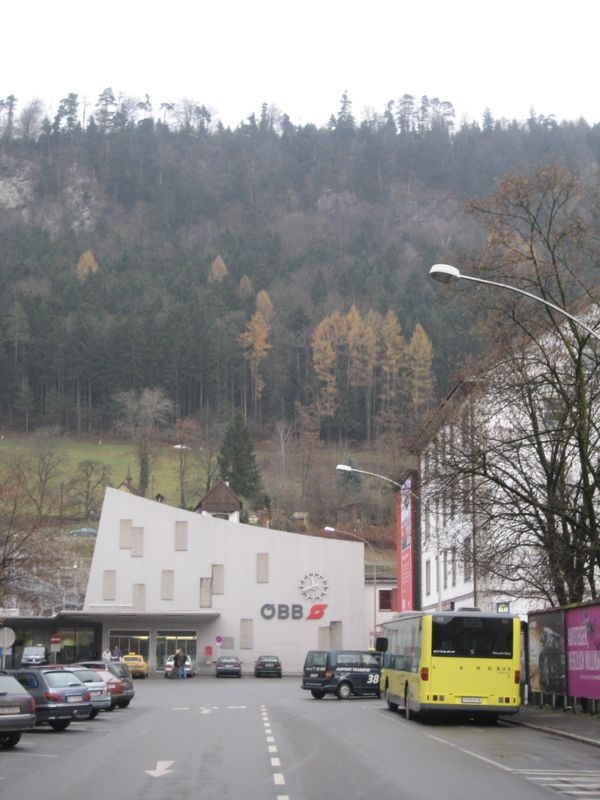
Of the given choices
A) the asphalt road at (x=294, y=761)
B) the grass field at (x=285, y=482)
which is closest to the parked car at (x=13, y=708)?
the asphalt road at (x=294, y=761)

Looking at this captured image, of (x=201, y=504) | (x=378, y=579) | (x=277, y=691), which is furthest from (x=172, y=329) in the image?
(x=277, y=691)

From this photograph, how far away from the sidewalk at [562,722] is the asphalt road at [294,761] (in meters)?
0.45

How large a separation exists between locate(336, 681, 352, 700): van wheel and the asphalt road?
431 inches

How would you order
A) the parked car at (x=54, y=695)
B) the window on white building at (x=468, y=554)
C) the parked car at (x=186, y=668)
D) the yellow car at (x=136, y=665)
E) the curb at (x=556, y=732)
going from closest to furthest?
the curb at (x=556, y=732)
the parked car at (x=54, y=695)
the window on white building at (x=468, y=554)
the yellow car at (x=136, y=665)
the parked car at (x=186, y=668)

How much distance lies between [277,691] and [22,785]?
35652 mm

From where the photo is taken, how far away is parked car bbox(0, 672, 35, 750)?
65.3 ft

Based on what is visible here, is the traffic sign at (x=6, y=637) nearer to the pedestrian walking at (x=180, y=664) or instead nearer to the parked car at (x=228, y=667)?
the pedestrian walking at (x=180, y=664)

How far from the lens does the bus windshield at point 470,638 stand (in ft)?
85.1

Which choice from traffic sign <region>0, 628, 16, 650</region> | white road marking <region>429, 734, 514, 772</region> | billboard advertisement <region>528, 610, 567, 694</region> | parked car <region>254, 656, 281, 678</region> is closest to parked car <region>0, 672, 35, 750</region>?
white road marking <region>429, 734, 514, 772</region>

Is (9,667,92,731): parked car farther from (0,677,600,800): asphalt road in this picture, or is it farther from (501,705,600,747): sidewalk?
(501,705,600,747): sidewalk

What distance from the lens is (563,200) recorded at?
28641 millimetres

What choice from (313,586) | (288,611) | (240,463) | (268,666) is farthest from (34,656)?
(240,463)

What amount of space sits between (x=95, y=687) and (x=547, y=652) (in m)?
12.3

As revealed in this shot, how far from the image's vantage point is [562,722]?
26.4 meters
